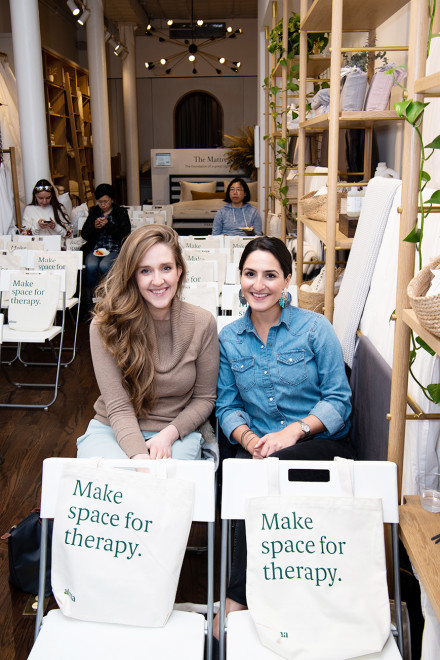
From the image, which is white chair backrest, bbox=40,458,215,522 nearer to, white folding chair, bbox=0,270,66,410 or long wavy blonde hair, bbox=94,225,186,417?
long wavy blonde hair, bbox=94,225,186,417

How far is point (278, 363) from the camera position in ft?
7.56

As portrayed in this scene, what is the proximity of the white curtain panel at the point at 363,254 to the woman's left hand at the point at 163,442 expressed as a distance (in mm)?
1028

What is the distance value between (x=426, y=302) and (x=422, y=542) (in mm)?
663

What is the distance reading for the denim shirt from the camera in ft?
7.54

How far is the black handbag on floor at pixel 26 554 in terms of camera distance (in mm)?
2404

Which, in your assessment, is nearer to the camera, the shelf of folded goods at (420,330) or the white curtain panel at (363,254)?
the shelf of folded goods at (420,330)

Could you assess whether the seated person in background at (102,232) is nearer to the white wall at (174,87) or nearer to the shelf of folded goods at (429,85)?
the shelf of folded goods at (429,85)

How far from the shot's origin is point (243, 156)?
13.0 metres

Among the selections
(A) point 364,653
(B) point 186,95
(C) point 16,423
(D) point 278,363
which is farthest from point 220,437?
(B) point 186,95

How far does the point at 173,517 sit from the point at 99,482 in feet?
0.68


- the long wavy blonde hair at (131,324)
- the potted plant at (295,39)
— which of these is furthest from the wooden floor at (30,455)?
the potted plant at (295,39)

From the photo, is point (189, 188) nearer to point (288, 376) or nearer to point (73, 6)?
point (73, 6)

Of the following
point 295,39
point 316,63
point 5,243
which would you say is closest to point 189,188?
point 5,243

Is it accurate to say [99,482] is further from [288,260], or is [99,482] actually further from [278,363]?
[288,260]
